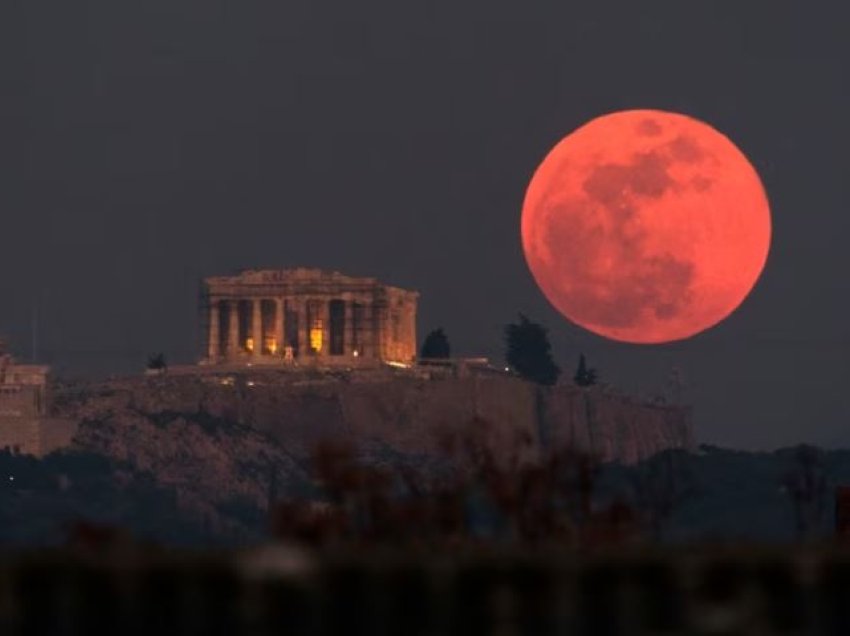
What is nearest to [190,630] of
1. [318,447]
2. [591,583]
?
[591,583]

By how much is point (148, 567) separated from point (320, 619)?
2246 mm

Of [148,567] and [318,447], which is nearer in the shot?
[148,567]

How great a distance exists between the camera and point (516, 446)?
358 feet

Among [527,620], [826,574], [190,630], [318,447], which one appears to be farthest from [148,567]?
[318,447]

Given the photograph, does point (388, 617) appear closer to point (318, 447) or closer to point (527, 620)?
point (527, 620)

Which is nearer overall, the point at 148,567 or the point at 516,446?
the point at 148,567

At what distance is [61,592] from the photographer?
2288 inches

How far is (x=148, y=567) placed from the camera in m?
57.2

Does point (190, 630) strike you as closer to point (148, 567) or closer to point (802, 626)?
point (148, 567)

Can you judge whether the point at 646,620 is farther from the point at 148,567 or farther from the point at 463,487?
the point at 463,487

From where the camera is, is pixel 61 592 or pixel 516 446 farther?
pixel 516 446

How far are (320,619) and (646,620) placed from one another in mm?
4035

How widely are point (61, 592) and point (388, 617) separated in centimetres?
405

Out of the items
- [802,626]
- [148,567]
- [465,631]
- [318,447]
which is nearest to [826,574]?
[802,626]
